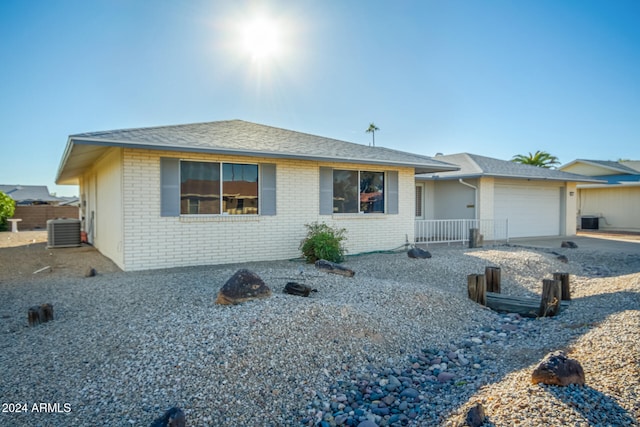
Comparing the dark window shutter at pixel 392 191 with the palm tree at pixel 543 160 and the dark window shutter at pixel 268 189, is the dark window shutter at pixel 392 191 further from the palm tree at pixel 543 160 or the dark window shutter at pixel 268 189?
the palm tree at pixel 543 160

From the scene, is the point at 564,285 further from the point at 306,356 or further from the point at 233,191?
the point at 233,191

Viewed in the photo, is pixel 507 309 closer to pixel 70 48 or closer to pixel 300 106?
pixel 300 106

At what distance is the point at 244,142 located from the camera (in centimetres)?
948

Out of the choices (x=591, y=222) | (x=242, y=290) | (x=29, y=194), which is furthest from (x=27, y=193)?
(x=591, y=222)

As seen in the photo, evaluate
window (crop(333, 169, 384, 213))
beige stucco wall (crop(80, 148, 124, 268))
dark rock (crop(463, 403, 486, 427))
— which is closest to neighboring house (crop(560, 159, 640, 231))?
window (crop(333, 169, 384, 213))

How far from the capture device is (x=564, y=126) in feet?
58.9

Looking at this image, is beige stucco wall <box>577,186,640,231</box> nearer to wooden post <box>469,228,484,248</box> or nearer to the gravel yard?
wooden post <box>469,228,484,248</box>

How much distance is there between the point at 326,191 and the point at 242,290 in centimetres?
588

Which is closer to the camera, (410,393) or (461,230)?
(410,393)

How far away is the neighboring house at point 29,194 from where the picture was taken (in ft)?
120

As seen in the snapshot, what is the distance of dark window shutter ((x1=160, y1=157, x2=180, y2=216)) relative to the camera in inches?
329

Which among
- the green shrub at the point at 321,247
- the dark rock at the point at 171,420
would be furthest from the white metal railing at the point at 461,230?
the dark rock at the point at 171,420

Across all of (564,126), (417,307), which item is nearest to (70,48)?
(417,307)

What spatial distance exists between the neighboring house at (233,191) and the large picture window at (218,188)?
2cm
